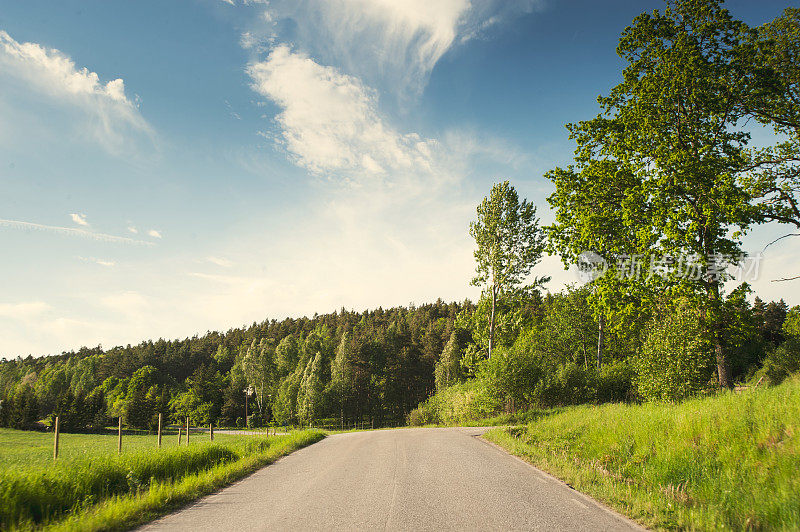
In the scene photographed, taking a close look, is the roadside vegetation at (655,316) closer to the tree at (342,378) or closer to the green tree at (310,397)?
the green tree at (310,397)

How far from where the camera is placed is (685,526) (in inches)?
183

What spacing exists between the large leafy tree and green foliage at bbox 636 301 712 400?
96 centimetres

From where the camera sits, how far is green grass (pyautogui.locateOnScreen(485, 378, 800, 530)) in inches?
190

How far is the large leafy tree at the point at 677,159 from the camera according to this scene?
12.1m

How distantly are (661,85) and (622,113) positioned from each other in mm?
1391

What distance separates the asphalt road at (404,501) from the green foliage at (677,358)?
9.08m

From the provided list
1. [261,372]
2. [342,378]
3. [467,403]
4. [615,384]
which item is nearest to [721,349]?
[615,384]

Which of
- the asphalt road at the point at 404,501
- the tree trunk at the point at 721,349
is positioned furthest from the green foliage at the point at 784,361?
the asphalt road at the point at 404,501

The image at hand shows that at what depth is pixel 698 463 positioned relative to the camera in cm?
691

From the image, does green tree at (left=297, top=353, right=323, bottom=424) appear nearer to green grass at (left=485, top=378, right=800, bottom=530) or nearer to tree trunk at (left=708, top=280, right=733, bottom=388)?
green grass at (left=485, top=378, right=800, bottom=530)

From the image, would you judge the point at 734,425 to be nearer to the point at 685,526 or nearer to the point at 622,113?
the point at 685,526

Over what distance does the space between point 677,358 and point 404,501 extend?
13.7 m

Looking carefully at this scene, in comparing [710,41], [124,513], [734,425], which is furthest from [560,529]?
[710,41]

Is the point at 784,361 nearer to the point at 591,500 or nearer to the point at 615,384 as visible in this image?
the point at 615,384
